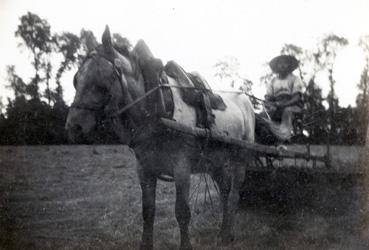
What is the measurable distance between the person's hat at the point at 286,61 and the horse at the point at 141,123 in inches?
69.0

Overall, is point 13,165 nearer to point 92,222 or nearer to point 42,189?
point 42,189

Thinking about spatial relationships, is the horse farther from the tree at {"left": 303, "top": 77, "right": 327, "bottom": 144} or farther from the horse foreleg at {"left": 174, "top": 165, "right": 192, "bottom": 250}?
the tree at {"left": 303, "top": 77, "right": 327, "bottom": 144}

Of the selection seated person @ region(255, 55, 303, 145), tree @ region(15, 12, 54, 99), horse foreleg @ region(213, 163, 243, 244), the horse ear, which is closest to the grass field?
horse foreleg @ region(213, 163, 243, 244)

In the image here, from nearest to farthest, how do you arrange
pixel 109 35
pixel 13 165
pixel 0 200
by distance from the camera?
1. pixel 109 35
2. pixel 0 200
3. pixel 13 165

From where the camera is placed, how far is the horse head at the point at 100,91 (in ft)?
14.3

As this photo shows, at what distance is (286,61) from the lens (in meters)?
7.16

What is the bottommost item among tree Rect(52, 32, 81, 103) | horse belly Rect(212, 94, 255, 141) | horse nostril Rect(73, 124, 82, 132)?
horse nostril Rect(73, 124, 82, 132)

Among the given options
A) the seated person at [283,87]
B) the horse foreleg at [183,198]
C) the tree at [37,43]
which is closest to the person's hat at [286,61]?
the seated person at [283,87]

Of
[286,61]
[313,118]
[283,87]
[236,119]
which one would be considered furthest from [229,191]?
[313,118]

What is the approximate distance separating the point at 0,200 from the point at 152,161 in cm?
481

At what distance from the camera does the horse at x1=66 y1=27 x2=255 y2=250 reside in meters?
4.42

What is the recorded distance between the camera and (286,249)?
5379 millimetres

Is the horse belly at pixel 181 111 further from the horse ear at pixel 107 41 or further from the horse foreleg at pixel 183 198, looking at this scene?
the horse ear at pixel 107 41

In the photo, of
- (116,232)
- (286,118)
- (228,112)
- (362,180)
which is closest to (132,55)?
(228,112)
